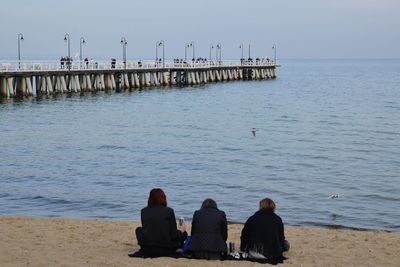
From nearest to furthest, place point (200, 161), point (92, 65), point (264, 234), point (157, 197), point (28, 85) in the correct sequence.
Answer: point (157, 197) < point (264, 234) < point (200, 161) < point (28, 85) < point (92, 65)

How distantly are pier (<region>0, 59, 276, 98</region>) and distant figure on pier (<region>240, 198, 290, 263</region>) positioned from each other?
3880cm

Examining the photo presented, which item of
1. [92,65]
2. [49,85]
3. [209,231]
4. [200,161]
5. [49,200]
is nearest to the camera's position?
[209,231]

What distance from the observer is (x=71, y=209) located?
16609mm

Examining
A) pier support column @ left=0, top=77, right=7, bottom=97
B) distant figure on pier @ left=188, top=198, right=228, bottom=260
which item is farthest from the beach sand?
pier support column @ left=0, top=77, right=7, bottom=97

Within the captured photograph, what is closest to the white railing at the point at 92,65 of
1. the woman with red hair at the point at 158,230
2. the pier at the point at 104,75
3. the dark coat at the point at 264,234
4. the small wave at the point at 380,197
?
the pier at the point at 104,75

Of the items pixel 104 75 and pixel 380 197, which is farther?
pixel 104 75

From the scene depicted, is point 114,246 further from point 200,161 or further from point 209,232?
point 200,161

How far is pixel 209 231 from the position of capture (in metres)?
9.33

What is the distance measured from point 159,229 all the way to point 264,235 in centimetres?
140

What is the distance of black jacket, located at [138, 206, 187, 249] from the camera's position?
930cm

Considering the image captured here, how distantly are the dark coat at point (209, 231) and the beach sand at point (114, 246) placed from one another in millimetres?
213

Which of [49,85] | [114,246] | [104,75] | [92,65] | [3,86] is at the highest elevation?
[92,65]

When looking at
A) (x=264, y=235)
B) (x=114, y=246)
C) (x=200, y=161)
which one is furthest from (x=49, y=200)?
(x=264, y=235)

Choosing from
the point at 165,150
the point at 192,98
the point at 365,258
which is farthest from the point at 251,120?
the point at 365,258
